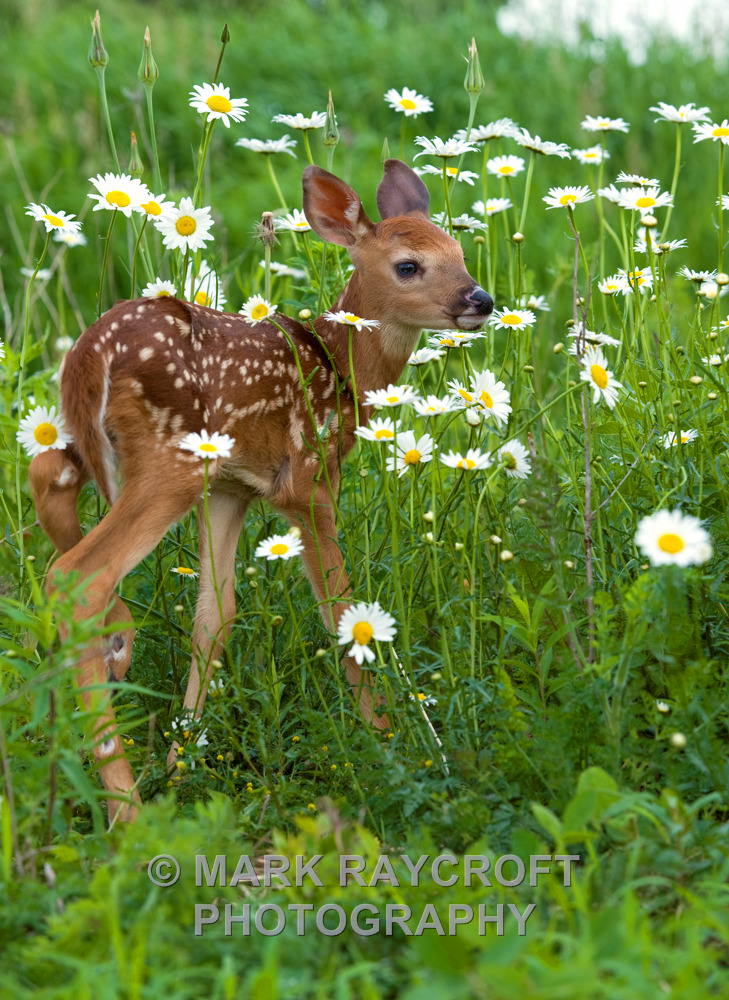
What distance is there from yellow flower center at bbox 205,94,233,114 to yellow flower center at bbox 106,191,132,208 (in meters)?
0.38

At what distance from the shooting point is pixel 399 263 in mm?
3480

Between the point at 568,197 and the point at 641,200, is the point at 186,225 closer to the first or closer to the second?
the point at 568,197

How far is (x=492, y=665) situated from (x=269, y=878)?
3.36ft

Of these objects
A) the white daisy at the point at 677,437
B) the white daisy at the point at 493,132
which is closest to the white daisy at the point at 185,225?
the white daisy at the point at 493,132

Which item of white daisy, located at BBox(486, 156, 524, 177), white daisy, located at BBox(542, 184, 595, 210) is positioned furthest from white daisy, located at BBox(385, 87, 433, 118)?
white daisy, located at BBox(542, 184, 595, 210)

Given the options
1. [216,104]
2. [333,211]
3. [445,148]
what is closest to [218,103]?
[216,104]

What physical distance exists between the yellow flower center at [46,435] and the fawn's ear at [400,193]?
4.50ft

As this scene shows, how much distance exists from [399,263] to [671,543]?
1486 mm

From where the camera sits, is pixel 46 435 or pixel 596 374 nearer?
pixel 596 374

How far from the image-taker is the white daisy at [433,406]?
2.91 m

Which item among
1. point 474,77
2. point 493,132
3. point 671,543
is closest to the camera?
point 671,543

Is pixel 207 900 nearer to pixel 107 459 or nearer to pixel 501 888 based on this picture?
pixel 501 888

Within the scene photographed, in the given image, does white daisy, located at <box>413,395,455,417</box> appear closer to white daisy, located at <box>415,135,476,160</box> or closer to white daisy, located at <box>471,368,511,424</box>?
white daisy, located at <box>471,368,511,424</box>

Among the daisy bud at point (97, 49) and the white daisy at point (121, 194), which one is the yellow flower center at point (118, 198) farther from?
the daisy bud at point (97, 49)
